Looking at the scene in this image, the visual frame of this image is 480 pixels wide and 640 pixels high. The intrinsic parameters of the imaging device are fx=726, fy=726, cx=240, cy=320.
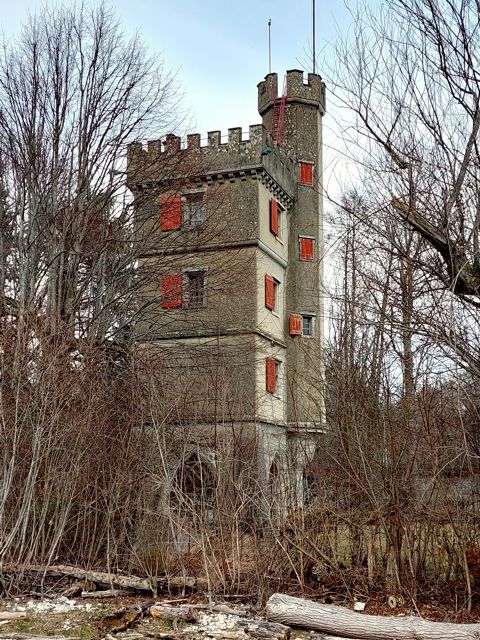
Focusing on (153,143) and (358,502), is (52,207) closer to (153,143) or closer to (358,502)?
(153,143)

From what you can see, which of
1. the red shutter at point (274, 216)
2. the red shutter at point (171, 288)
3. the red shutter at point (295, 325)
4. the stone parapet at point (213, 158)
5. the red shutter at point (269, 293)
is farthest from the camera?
the red shutter at point (295, 325)

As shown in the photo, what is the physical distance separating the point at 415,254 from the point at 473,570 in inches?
160

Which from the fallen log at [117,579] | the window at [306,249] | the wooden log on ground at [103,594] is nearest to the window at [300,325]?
the window at [306,249]

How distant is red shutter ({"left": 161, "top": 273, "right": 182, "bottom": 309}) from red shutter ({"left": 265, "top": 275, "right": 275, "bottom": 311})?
3.25 meters

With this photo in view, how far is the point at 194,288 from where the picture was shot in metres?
21.0

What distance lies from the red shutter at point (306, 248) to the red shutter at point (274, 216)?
1.82 meters

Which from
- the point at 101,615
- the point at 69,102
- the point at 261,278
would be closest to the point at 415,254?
the point at 101,615

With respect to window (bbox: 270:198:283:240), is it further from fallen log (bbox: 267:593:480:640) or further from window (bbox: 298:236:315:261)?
fallen log (bbox: 267:593:480:640)

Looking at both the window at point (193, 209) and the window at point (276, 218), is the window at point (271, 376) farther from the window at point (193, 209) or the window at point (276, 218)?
the window at point (193, 209)

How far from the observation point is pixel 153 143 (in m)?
18.8

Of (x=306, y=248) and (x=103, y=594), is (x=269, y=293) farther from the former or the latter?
(x=103, y=594)

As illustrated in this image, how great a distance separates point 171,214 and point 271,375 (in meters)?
6.00

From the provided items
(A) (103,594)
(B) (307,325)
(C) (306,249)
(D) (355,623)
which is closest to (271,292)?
(B) (307,325)

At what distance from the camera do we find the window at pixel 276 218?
23422 millimetres
